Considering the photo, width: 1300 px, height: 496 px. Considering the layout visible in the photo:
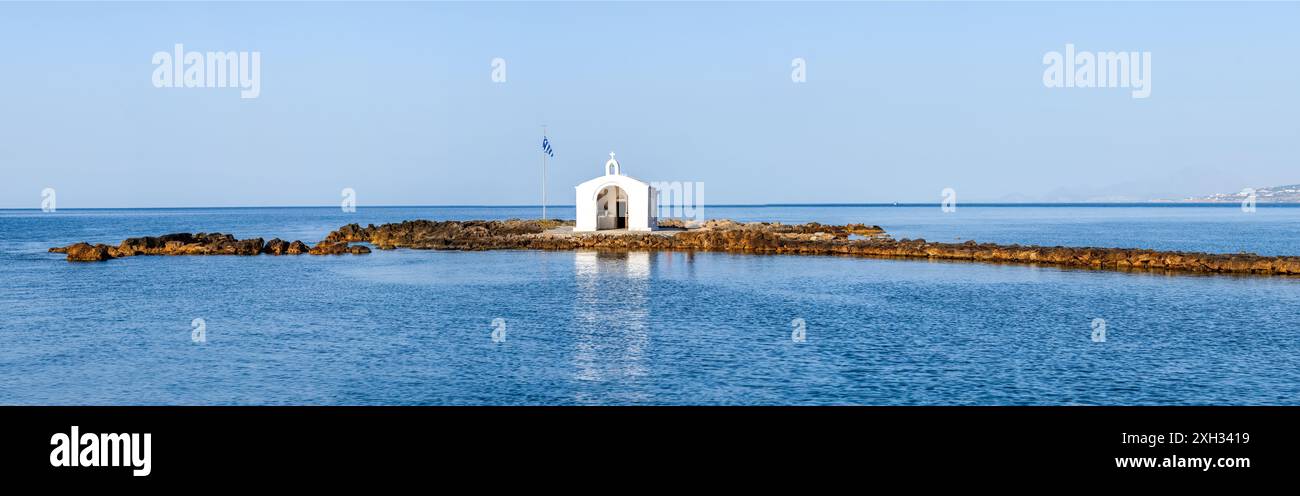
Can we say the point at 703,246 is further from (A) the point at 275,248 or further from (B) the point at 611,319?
(B) the point at 611,319

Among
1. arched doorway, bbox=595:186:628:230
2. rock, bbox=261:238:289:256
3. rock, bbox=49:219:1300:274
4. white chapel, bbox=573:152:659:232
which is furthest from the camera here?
arched doorway, bbox=595:186:628:230

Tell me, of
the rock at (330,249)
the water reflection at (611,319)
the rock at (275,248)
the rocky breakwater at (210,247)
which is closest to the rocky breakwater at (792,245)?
the rock at (330,249)

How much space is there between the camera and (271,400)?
19.6 m

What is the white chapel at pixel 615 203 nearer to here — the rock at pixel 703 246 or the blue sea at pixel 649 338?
the rock at pixel 703 246

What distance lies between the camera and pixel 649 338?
27422 mm

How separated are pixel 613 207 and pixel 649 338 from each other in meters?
47.5

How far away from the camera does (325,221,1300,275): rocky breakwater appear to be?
4897 cm

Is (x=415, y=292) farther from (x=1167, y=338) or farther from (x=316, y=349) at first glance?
(x=1167, y=338)

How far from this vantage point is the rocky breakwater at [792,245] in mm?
48969

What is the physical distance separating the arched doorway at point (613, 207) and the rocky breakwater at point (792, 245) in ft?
11.5

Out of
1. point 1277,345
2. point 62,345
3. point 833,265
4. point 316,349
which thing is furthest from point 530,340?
point 833,265

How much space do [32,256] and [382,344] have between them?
52.4 m

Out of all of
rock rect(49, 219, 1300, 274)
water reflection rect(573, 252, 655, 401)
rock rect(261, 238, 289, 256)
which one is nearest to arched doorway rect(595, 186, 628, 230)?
rock rect(49, 219, 1300, 274)

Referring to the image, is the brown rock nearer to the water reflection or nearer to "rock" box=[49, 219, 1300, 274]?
"rock" box=[49, 219, 1300, 274]
